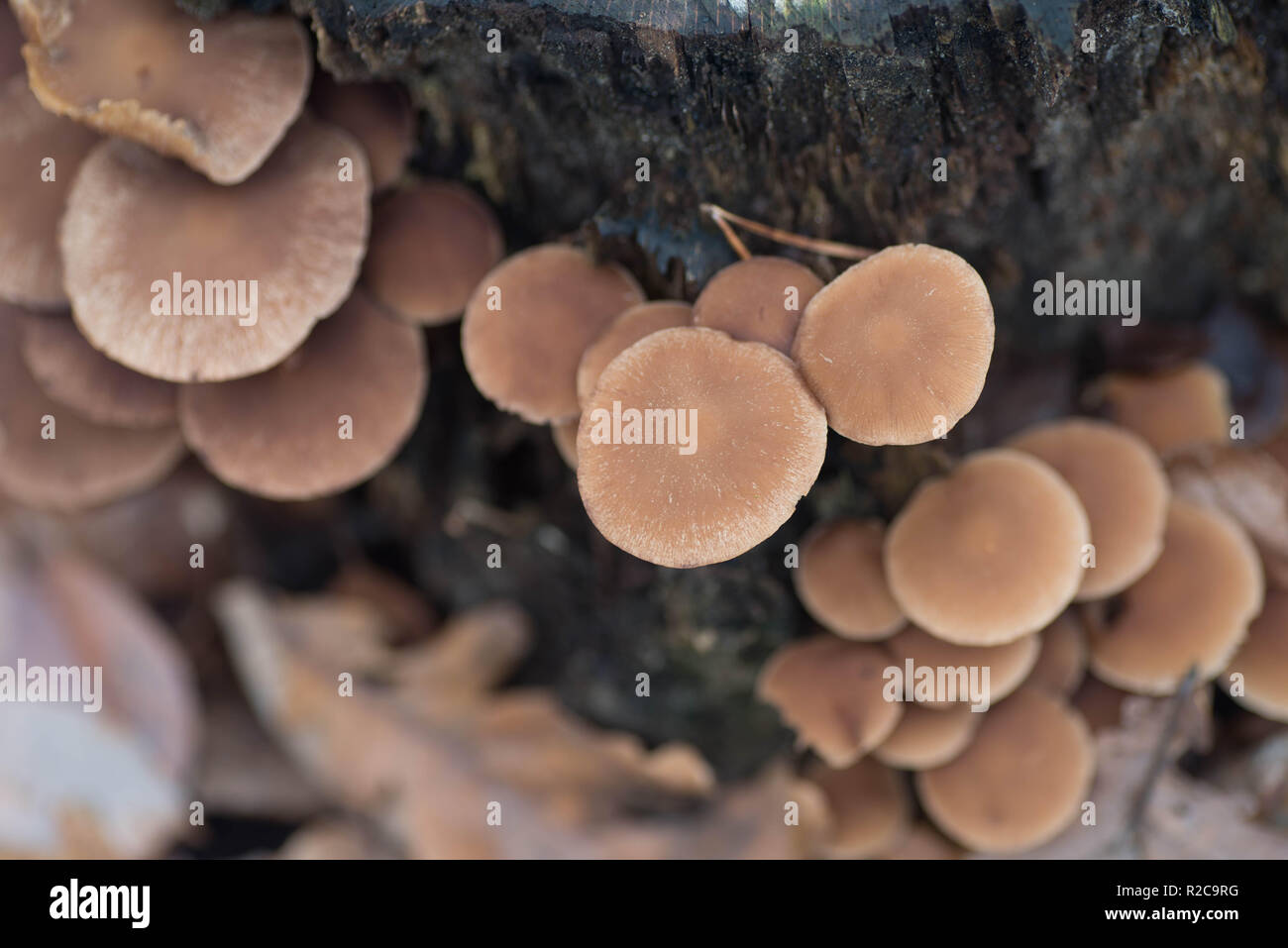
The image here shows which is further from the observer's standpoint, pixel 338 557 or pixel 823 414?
pixel 338 557

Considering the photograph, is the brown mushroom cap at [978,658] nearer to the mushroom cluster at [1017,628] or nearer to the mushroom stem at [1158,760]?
the mushroom cluster at [1017,628]

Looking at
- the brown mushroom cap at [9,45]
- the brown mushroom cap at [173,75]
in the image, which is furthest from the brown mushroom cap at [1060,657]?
the brown mushroom cap at [9,45]

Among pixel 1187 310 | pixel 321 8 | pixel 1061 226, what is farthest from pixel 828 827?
pixel 321 8

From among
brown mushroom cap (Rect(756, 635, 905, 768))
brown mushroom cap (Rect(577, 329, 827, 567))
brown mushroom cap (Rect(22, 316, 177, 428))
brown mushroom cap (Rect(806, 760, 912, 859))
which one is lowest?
brown mushroom cap (Rect(806, 760, 912, 859))

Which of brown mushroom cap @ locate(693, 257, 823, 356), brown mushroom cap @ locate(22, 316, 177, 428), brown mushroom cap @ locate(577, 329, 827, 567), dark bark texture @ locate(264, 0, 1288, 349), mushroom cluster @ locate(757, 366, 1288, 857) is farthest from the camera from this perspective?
brown mushroom cap @ locate(22, 316, 177, 428)

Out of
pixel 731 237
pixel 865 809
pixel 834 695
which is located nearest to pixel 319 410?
pixel 731 237

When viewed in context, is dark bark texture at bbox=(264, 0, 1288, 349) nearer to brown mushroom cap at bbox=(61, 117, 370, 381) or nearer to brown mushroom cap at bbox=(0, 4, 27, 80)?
brown mushroom cap at bbox=(61, 117, 370, 381)

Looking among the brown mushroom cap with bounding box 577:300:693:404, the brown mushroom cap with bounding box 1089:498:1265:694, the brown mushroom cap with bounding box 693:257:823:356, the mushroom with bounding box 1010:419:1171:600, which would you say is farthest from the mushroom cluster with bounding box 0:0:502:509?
the brown mushroom cap with bounding box 1089:498:1265:694
